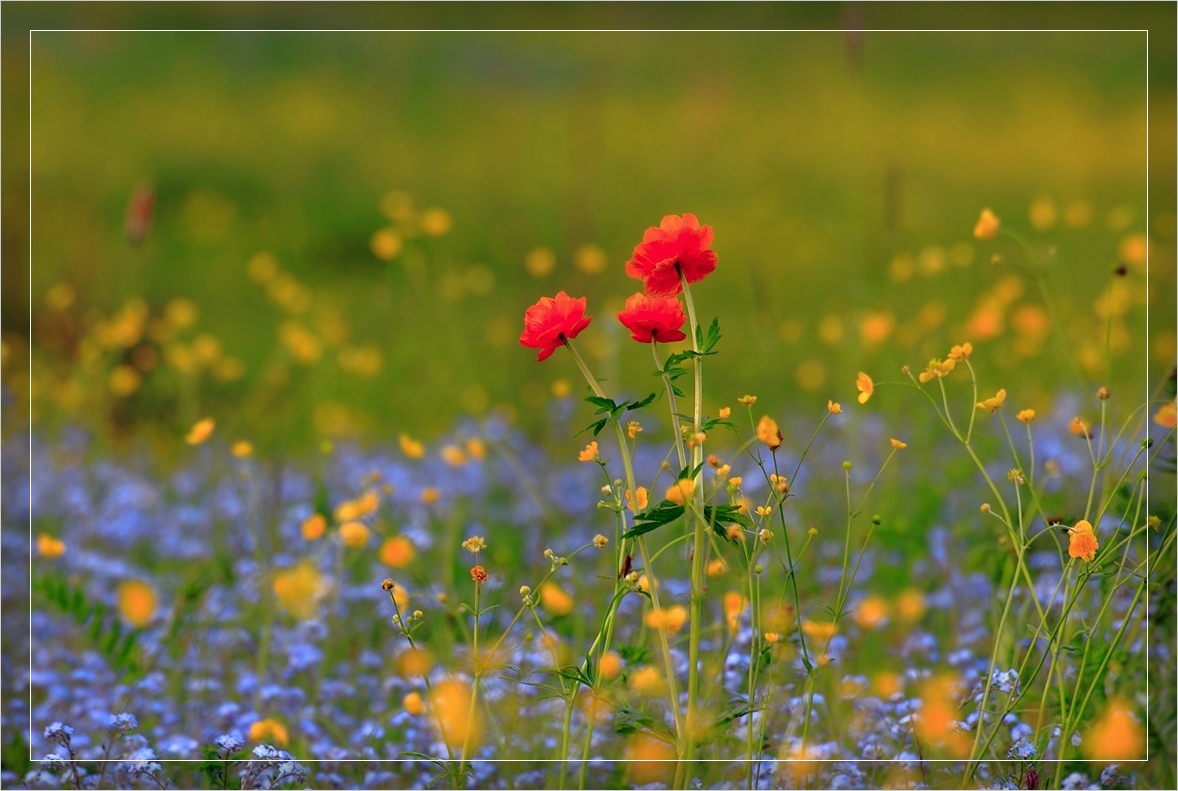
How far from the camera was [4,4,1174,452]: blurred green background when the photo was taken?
263 centimetres

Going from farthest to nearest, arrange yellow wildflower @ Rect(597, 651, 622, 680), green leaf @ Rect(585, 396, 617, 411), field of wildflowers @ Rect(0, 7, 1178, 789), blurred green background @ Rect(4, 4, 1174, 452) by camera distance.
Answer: blurred green background @ Rect(4, 4, 1174, 452) < field of wildflowers @ Rect(0, 7, 1178, 789) < yellow wildflower @ Rect(597, 651, 622, 680) < green leaf @ Rect(585, 396, 617, 411)

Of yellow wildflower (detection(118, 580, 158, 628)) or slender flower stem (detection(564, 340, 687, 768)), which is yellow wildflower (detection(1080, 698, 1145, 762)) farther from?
yellow wildflower (detection(118, 580, 158, 628))

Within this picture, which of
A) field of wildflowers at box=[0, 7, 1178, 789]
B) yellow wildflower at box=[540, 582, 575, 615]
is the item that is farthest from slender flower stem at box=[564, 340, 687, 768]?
yellow wildflower at box=[540, 582, 575, 615]

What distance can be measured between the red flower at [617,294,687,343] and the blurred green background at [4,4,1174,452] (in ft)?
3.53

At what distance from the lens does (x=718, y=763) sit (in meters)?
1.64

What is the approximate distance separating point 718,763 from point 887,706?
0.29 meters

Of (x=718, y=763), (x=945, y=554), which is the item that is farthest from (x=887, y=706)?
(x=945, y=554)

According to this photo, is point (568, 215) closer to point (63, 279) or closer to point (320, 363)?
point (320, 363)

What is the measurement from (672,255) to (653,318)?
0.08m

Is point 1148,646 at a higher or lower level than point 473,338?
lower

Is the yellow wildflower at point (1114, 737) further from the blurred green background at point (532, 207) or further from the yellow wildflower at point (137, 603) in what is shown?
the yellow wildflower at point (137, 603)

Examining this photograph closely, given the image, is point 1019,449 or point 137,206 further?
point 1019,449

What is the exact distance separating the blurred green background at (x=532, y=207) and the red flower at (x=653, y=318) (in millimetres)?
1075

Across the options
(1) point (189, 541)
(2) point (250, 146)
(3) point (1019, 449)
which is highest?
(2) point (250, 146)
